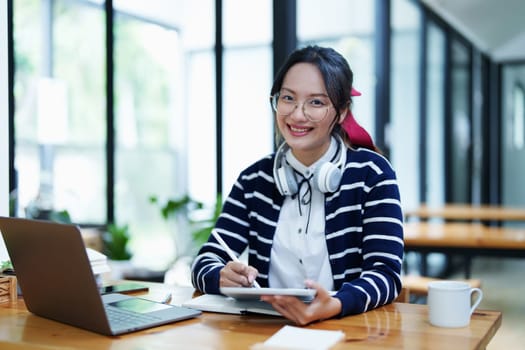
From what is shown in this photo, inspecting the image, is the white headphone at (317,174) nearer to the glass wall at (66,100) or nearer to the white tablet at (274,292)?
the white tablet at (274,292)

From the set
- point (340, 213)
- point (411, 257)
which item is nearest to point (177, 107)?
point (411, 257)

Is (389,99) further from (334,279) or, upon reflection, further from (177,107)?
(334,279)

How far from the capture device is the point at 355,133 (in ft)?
5.85

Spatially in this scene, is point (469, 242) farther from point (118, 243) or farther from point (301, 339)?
point (301, 339)

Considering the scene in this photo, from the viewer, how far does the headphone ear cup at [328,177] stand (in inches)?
64.7

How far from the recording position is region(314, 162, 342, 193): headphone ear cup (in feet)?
5.39

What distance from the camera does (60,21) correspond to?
4801 mm

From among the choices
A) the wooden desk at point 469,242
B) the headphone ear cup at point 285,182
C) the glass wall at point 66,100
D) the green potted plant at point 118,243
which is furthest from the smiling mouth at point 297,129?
the glass wall at point 66,100

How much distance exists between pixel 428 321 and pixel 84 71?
13.2 feet

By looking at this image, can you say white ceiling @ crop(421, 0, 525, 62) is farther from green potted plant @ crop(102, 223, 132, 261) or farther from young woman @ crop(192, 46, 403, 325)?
young woman @ crop(192, 46, 403, 325)

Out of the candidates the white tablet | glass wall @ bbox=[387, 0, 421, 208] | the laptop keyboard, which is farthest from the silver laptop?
glass wall @ bbox=[387, 0, 421, 208]

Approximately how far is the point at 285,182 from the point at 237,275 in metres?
0.32

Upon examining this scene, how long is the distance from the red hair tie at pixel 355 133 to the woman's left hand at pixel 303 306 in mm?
586

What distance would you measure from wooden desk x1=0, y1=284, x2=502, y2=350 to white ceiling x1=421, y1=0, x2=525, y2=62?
16.7ft
